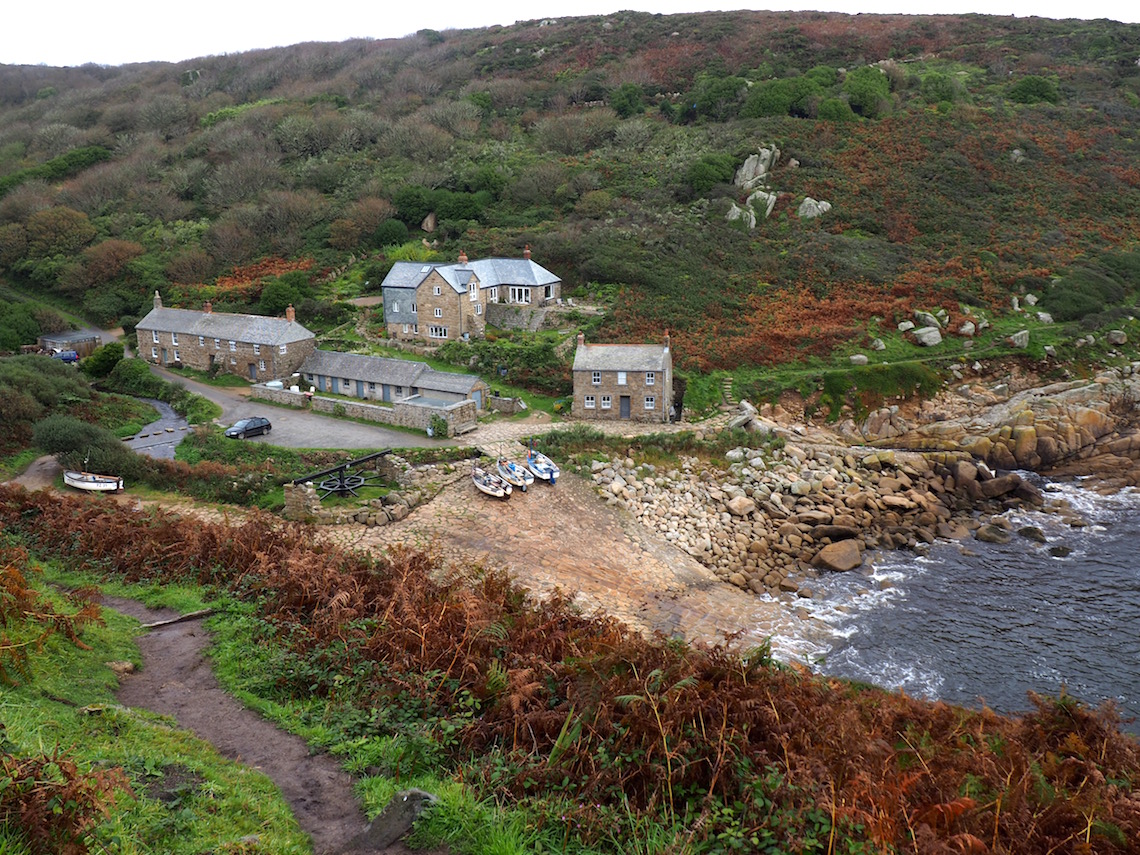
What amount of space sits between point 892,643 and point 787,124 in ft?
183

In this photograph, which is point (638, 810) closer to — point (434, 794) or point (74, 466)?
point (434, 794)

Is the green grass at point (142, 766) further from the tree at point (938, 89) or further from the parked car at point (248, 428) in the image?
the tree at point (938, 89)

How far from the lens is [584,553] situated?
25469 millimetres

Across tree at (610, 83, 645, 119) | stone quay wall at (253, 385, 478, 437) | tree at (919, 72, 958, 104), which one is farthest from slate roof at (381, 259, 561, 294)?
tree at (919, 72, 958, 104)

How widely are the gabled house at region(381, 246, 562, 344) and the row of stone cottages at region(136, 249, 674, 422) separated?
6 centimetres

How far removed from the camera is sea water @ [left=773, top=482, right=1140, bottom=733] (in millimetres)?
20250

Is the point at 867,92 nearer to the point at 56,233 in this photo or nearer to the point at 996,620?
the point at 996,620

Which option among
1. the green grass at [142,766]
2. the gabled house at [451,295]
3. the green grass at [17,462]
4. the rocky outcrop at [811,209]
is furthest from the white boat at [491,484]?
the rocky outcrop at [811,209]

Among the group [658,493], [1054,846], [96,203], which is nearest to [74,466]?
[658,493]

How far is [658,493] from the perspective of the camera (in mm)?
29469

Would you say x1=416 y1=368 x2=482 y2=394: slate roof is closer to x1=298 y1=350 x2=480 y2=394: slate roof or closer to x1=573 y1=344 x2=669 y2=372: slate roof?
x1=298 y1=350 x2=480 y2=394: slate roof

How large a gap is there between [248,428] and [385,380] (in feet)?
22.0

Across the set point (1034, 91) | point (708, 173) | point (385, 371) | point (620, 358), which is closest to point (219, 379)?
point (385, 371)

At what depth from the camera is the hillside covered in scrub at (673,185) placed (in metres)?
48.8
